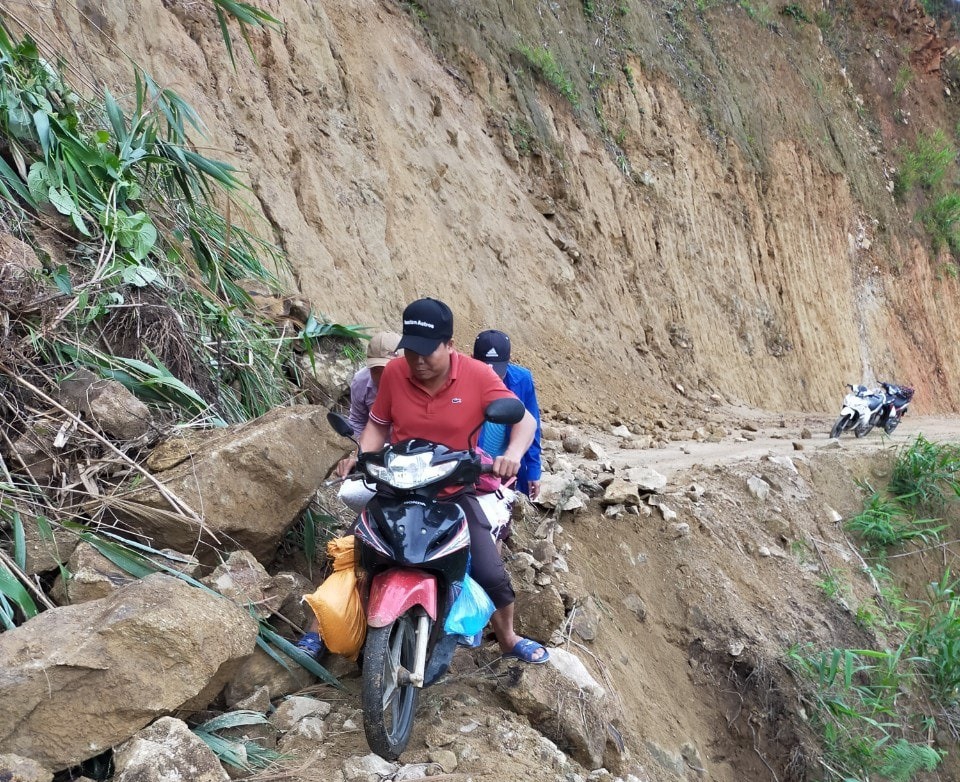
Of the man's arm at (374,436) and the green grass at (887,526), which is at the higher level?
the man's arm at (374,436)

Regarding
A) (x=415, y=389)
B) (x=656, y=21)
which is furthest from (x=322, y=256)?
(x=656, y=21)

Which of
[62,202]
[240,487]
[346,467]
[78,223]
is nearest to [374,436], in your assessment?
[346,467]

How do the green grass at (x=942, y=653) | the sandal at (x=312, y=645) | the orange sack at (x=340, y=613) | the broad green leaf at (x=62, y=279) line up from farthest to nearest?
the green grass at (x=942, y=653)
the broad green leaf at (x=62, y=279)
the sandal at (x=312, y=645)
the orange sack at (x=340, y=613)

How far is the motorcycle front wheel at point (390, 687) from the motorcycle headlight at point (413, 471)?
51 cm

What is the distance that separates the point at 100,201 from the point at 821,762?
17.8 ft

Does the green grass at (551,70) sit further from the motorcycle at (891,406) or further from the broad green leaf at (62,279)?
the broad green leaf at (62,279)

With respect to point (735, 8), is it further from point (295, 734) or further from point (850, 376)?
Answer: point (295, 734)

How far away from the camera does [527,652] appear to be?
11.3ft

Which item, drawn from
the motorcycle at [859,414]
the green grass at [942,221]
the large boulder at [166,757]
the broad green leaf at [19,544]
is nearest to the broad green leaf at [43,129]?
the broad green leaf at [19,544]

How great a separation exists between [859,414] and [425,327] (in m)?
9.42

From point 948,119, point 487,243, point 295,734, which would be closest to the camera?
point 295,734

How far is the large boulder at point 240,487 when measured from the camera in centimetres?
323

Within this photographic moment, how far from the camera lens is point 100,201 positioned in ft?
14.6

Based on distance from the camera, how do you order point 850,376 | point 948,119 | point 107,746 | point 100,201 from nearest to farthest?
point 107,746
point 100,201
point 850,376
point 948,119
